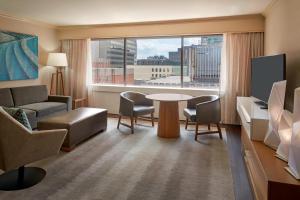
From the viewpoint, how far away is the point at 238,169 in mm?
2938

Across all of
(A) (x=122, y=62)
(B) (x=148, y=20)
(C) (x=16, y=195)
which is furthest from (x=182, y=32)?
(C) (x=16, y=195)

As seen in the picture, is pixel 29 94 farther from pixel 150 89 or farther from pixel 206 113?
pixel 206 113

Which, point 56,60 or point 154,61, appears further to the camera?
point 154,61

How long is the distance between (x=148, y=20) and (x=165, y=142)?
2.72 metres

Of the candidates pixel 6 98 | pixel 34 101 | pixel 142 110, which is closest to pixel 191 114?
pixel 142 110

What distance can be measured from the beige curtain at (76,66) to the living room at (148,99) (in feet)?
0.09

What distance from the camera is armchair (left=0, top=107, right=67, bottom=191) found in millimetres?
2163

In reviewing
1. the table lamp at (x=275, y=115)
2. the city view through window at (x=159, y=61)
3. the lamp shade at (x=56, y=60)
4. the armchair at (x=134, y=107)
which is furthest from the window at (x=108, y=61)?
the table lamp at (x=275, y=115)

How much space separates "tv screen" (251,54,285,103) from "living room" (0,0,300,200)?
3 centimetres

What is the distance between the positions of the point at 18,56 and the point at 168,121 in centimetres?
347

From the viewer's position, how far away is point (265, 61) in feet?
10.7

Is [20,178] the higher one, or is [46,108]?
[46,108]

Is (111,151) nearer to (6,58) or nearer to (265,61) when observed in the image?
(265,61)

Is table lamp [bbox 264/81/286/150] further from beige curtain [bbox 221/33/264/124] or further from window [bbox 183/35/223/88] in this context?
window [bbox 183/35/223/88]
